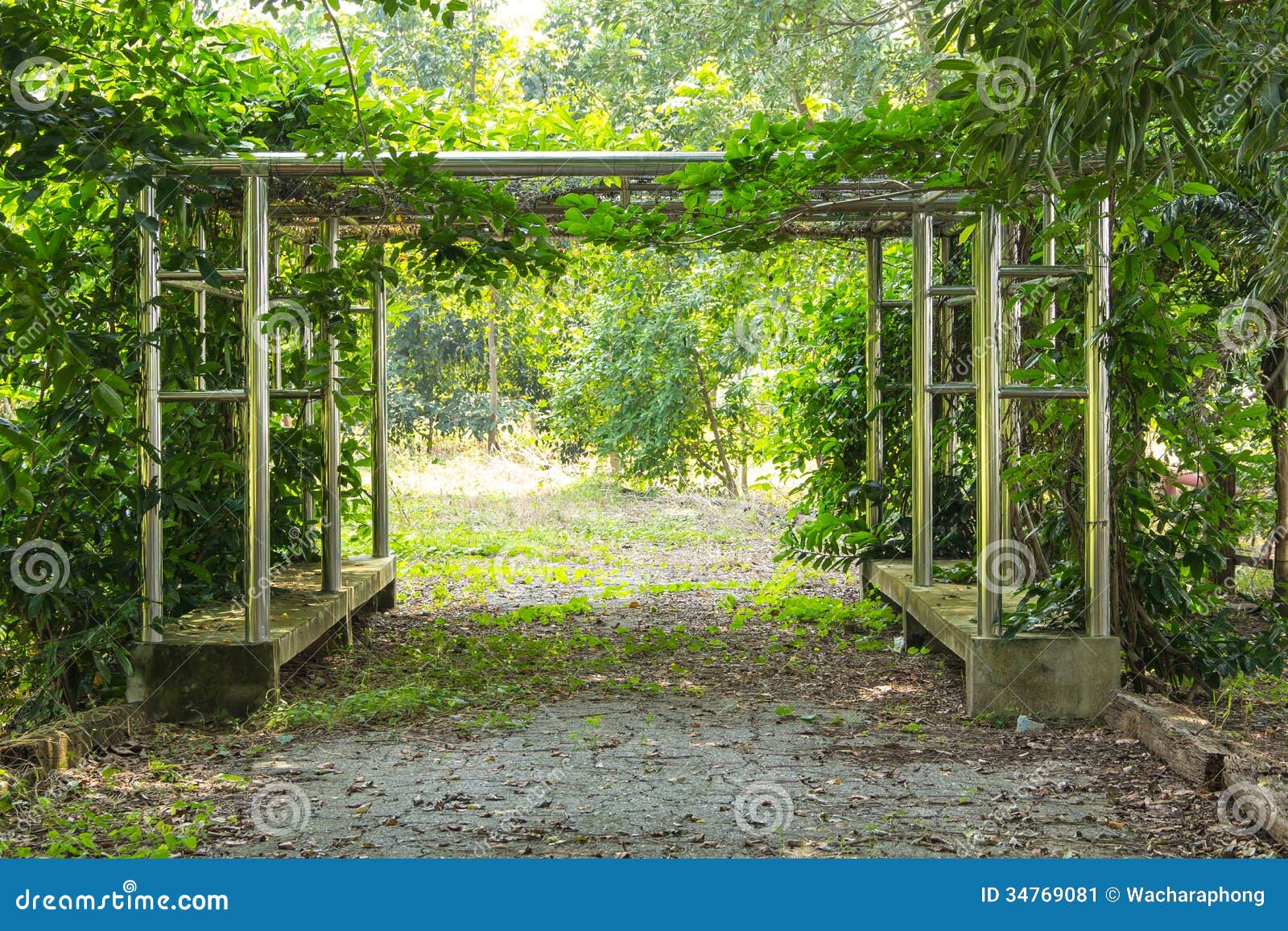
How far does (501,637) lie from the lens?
809 cm

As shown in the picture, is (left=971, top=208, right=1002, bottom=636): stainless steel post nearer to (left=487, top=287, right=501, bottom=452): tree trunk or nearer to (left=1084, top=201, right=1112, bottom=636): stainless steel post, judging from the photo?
(left=1084, top=201, right=1112, bottom=636): stainless steel post

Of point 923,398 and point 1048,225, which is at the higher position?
point 1048,225

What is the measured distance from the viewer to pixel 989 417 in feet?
18.5

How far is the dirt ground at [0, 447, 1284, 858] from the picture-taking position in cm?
391

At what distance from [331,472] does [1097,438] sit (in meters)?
4.60

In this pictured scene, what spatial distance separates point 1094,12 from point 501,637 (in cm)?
599

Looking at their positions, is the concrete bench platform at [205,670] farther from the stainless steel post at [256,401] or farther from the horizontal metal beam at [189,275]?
the horizontal metal beam at [189,275]

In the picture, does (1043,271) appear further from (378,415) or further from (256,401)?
(378,415)

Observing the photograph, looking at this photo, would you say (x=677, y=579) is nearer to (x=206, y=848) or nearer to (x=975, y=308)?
(x=975, y=308)

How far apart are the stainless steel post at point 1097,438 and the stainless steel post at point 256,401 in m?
3.79

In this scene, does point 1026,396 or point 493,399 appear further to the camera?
point 493,399

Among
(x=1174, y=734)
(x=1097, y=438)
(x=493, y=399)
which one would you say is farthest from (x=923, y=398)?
(x=493, y=399)

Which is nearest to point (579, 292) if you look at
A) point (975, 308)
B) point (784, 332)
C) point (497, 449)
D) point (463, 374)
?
point (784, 332)

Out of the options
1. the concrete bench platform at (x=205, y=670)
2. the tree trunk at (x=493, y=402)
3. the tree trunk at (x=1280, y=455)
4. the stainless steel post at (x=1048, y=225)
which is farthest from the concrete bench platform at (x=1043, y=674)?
the tree trunk at (x=493, y=402)
